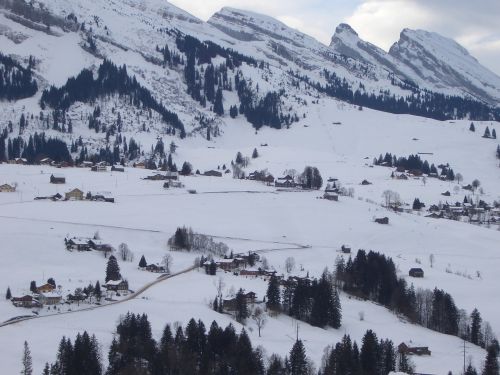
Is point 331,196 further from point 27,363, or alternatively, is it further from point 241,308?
point 27,363

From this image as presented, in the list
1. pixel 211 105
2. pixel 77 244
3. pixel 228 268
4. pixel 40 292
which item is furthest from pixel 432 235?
pixel 211 105

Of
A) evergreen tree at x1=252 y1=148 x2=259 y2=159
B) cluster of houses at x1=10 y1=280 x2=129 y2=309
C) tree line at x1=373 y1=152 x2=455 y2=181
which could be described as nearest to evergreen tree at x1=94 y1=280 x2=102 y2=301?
cluster of houses at x1=10 y1=280 x2=129 y2=309

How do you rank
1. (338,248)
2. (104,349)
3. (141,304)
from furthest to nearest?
(338,248) < (141,304) < (104,349)

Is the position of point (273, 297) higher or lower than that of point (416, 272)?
lower

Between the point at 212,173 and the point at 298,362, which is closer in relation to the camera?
the point at 298,362

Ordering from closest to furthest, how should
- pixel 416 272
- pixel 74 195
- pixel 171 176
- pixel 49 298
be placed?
pixel 49 298, pixel 416 272, pixel 74 195, pixel 171 176

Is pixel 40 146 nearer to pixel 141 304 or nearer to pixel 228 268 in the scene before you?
pixel 228 268

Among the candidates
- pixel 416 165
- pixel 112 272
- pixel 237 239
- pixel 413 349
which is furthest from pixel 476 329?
pixel 416 165
